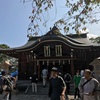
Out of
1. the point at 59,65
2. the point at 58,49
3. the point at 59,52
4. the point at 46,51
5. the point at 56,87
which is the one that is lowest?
the point at 56,87

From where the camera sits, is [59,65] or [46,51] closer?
[46,51]

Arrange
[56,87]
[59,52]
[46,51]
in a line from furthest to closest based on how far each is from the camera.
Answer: [46,51] → [59,52] → [56,87]

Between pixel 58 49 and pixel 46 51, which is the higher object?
pixel 58 49

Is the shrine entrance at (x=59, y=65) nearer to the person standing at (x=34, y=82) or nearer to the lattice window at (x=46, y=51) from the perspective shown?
the lattice window at (x=46, y=51)

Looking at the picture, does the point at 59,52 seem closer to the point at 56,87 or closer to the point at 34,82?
the point at 34,82

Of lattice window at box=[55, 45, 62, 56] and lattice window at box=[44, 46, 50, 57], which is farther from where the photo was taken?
lattice window at box=[44, 46, 50, 57]

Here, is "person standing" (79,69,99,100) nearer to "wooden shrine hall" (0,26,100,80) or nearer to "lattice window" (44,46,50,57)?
"wooden shrine hall" (0,26,100,80)

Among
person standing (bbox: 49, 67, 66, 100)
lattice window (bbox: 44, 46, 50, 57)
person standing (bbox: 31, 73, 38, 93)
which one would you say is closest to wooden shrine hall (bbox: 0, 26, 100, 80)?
lattice window (bbox: 44, 46, 50, 57)

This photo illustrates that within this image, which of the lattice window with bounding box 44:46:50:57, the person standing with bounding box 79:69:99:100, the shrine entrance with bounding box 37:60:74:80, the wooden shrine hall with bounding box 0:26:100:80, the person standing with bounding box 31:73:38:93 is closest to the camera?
the person standing with bounding box 79:69:99:100

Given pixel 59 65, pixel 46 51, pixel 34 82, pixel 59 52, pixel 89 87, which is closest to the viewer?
pixel 89 87

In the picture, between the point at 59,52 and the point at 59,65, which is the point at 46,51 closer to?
the point at 59,52

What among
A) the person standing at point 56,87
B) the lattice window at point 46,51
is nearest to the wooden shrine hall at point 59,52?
the lattice window at point 46,51

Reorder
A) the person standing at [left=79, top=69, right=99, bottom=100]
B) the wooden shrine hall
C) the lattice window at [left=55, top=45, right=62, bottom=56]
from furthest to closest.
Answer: the lattice window at [left=55, top=45, right=62, bottom=56] → the wooden shrine hall → the person standing at [left=79, top=69, right=99, bottom=100]

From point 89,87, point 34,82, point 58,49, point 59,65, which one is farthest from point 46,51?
point 89,87
